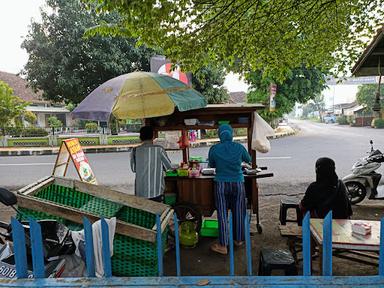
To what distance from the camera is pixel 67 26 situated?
48.9 ft

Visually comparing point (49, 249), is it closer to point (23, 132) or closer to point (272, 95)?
point (272, 95)

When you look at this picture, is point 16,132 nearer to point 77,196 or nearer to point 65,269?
point 77,196

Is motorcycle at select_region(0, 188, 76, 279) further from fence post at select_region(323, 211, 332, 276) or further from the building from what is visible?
the building

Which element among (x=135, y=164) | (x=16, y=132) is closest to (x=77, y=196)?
(x=135, y=164)

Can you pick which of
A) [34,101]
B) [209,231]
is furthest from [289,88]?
[34,101]

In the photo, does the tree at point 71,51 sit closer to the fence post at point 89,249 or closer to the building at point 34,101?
the fence post at point 89,249

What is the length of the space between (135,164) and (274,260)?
230 cm

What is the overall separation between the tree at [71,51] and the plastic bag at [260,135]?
37.9 feet

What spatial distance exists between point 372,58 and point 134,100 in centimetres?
441

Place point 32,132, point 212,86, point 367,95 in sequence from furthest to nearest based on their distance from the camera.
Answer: point 367,95
point 32,132
point 212,86

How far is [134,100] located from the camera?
3.98 meters

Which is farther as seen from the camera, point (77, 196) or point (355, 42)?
point (355, 42)

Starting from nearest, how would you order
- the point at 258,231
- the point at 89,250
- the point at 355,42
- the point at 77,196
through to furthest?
the point at 89,250 → the point at 77,196 → the point at 258,231 → the point at 355,42

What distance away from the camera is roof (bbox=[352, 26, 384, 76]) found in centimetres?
450
